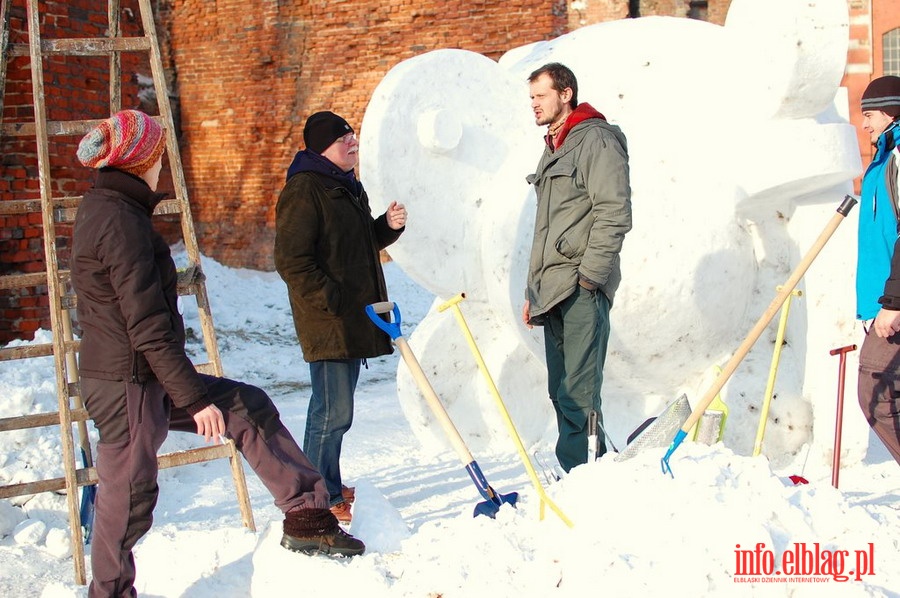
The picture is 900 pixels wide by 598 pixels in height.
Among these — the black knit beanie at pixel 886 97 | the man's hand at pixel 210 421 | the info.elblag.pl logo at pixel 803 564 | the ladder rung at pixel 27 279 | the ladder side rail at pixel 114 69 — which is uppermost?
the ladder side rail at pixel 114 69

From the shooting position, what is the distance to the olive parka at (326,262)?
10.7 ft

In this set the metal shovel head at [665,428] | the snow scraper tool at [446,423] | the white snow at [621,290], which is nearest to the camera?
the snow scraper tool at [446,423]

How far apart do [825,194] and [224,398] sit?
2753 mm

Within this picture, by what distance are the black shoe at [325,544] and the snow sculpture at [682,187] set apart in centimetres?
173

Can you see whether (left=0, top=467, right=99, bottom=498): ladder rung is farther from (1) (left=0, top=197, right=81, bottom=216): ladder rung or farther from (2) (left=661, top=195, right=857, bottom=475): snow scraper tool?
(2) (left=661, top=195, right=857, bottom=475): snow scraper tool

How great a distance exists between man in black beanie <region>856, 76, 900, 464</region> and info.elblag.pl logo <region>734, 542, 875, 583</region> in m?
0.71

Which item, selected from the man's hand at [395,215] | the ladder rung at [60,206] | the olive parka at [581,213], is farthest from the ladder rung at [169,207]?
the olive parka at [581,213]

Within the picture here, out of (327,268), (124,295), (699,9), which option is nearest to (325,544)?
(124,295)

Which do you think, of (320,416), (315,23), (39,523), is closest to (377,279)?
(320,416)

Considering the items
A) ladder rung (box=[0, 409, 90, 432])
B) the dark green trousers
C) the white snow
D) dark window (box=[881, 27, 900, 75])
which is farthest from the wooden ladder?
dark window (box=[881, 27, 900, 75])

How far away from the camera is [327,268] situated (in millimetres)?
3359

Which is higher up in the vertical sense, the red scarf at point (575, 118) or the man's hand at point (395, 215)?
the red scarf at point (575, 118)

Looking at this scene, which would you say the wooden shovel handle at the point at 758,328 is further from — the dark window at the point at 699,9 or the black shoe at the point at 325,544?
the dark window at the point at 699,9

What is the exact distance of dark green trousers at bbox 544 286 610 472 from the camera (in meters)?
3.22
